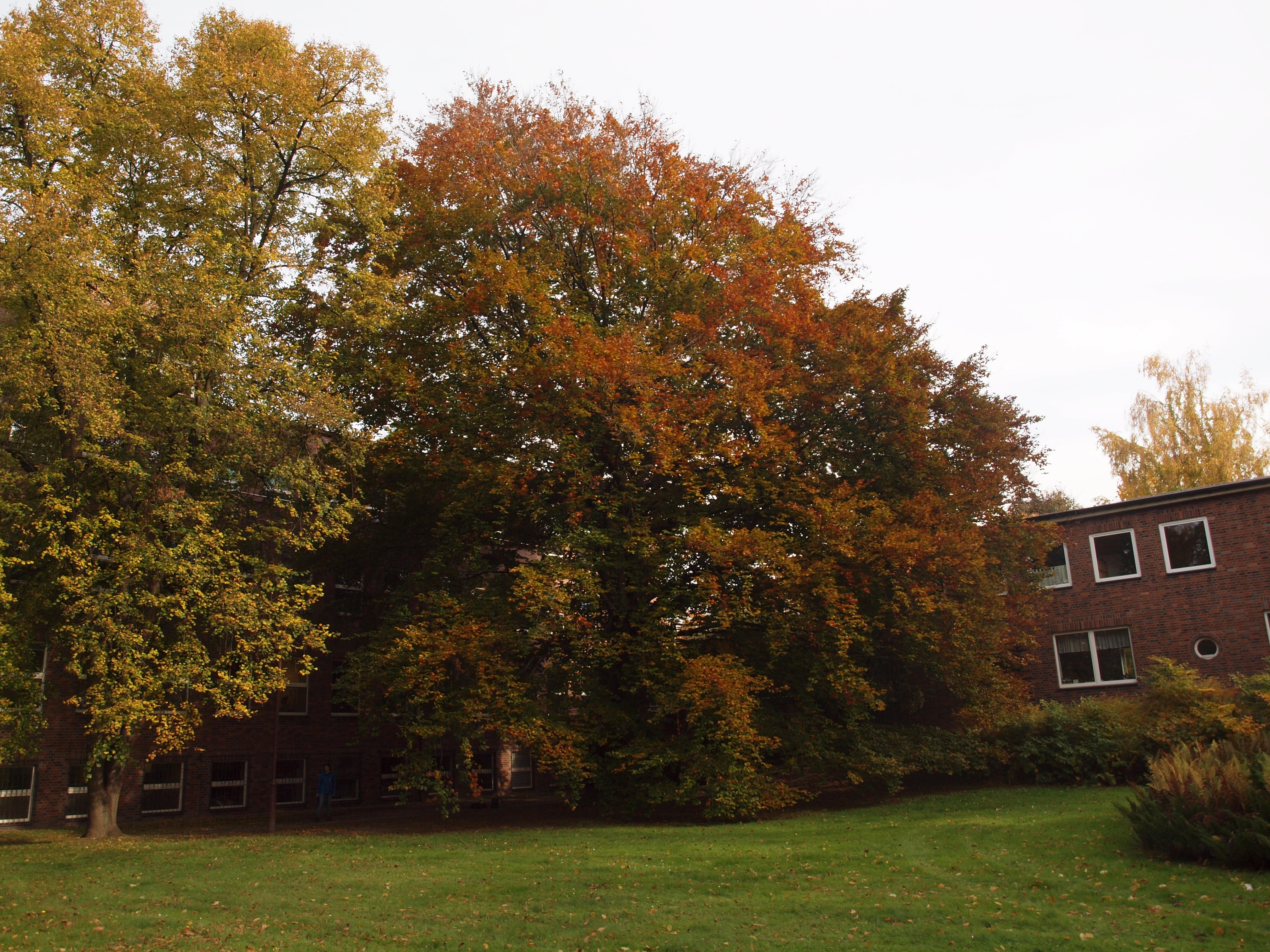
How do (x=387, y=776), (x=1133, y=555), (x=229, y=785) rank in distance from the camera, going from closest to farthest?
1. (x=229, y=785)
2. (x=1133, y=555)
3. (x=387, y=776)

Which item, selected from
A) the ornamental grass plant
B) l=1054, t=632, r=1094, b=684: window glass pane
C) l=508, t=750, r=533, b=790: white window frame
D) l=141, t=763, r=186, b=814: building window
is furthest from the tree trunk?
l=1054, t=632, r=1094, b=684: window glass pane

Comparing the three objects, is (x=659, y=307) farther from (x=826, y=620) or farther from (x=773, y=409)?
(x=826, y=620)

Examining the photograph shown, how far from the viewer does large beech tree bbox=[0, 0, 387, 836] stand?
Result: 17.4 m

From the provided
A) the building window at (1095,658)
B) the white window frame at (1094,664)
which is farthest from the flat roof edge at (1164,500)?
the building window at (1095,658)

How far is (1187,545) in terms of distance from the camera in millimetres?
28422

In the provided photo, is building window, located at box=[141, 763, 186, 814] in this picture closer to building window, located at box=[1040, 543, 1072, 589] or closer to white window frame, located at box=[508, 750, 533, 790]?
white window frame, located at box=[508, 750, 533, 790]

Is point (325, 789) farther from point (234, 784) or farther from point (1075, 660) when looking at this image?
point (1075, 660)

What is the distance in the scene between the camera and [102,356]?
17.3 metres

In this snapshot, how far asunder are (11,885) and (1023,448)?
23987mm

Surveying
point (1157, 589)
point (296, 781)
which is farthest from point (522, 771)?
point (1157, 589)

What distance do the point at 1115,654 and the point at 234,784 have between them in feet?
88.3

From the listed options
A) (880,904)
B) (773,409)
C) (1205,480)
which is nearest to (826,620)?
(773,409)

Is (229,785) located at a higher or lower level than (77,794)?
lower

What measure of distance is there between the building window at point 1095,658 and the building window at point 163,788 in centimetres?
2658
